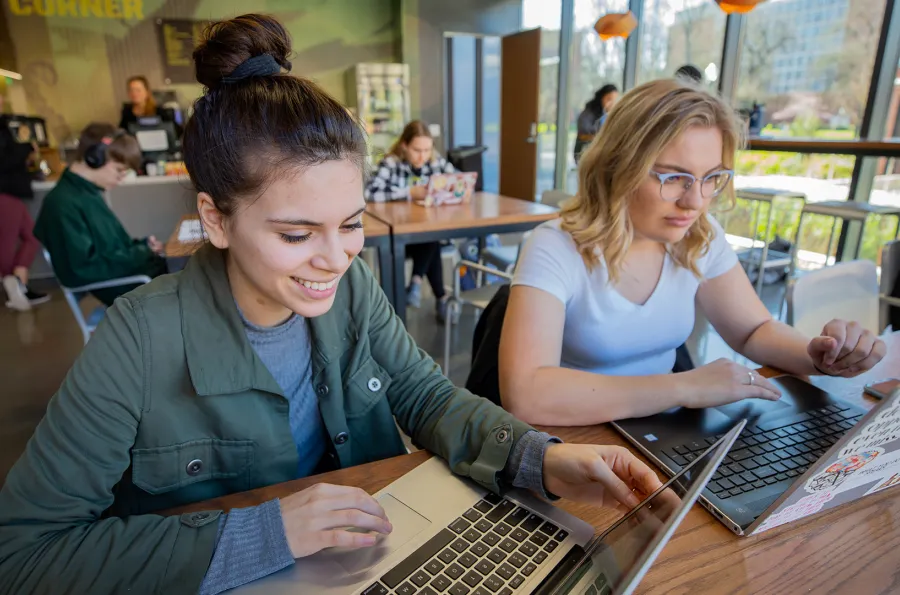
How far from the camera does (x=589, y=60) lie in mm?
5809

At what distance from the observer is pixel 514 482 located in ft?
2.38

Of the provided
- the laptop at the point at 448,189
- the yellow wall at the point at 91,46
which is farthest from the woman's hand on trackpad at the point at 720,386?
the yellow wall at the point at 91,46

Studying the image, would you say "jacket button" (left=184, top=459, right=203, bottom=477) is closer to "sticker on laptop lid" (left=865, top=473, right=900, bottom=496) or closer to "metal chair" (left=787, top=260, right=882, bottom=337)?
"sticker on laptop lid" (left=865, top=473, right=900, bottom=496)

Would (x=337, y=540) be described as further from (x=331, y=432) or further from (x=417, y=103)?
(x=417, y=103)

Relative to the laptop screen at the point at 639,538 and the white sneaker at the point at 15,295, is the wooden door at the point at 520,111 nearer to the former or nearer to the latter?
the white sneaker at the point at 15,295

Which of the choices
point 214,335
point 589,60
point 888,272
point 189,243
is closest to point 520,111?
point 589,60

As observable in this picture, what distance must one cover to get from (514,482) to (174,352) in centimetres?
48

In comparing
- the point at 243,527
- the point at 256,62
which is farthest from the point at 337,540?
the point at 256,62

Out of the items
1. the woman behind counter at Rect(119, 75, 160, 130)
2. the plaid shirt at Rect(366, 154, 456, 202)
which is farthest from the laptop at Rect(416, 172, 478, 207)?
the woman behind counter at Rect(119, 75, 160, 130)

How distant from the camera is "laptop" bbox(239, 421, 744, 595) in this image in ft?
1.59

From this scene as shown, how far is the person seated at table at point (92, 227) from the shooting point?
93.1 inches

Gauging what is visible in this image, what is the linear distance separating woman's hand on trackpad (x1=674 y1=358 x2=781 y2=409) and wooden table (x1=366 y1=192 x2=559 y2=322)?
68.2 inches

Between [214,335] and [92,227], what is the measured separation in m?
2.11

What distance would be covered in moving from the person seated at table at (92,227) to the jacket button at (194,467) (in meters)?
1.78
